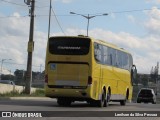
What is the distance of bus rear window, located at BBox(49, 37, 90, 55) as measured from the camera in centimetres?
2752

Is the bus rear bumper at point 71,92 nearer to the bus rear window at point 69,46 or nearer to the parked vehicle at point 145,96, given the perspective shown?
the bus rear window at point 69,46

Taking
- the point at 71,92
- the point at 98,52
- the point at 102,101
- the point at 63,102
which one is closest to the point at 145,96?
the point at 63,102

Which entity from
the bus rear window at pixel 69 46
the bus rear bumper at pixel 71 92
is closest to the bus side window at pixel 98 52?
the bus rear window at pixel 69 46

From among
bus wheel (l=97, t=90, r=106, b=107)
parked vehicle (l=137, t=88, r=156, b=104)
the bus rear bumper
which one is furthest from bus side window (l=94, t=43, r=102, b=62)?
parked vehicle (l=137, t=88, r=156, b=104)

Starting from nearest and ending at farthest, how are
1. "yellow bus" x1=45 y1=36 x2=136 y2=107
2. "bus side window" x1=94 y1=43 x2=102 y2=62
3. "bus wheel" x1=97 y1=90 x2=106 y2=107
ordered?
"yellow bus" x1=45 y1=36 x2=136 y2=107 < "bus side window" x1=94 y1=43 x2=102 y2=62 < "bus wheel" x1=97 y1=90 x2=106 y2=107

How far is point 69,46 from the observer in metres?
27.7

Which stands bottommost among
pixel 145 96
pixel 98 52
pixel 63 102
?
pixel 63 102

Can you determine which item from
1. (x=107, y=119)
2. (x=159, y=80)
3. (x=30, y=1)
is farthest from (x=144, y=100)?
(x=159, y=80)

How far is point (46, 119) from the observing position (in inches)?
703

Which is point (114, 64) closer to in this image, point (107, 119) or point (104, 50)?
point (104, 50)

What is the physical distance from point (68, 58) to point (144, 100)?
28.1 m

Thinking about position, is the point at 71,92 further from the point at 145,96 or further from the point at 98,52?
the point at 145,96

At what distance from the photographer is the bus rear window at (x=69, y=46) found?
27.5 m

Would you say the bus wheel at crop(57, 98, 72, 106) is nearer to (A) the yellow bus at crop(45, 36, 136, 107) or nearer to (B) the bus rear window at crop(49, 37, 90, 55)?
(A) the yellow bus at crop(45, 36, 136, 107)
